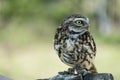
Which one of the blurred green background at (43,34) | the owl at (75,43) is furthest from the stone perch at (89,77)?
the blurred green background at (43,34)

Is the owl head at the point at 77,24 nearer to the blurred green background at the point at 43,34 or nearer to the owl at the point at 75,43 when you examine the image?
the owl at the point at 75,43

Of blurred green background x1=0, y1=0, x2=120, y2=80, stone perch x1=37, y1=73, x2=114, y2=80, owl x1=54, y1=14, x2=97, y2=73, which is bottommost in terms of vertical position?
stone perch x1=37, y1=73, x2=114, y2=80

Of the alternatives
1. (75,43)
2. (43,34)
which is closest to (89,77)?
(75,43)

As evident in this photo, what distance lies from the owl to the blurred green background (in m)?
7.67

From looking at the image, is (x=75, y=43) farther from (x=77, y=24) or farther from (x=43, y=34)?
(x=43, y=34)

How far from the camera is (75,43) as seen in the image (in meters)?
2.63

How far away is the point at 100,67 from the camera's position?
37.2 ft

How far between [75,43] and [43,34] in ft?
43.3

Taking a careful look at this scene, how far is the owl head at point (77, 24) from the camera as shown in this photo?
2.61 m

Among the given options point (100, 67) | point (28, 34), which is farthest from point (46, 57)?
point (28, 34)

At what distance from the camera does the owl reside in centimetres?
262

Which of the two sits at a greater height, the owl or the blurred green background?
the blurred green background

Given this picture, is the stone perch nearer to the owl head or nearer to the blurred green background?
the owl head

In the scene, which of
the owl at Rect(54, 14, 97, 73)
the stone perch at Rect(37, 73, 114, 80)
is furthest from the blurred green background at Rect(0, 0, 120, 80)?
the stone perch at Rect(37, 73, 114, 80)
